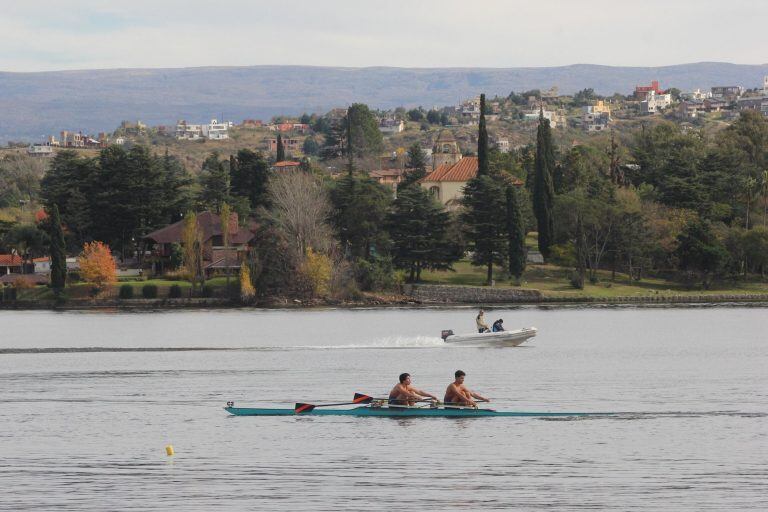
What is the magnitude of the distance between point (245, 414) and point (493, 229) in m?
70.6

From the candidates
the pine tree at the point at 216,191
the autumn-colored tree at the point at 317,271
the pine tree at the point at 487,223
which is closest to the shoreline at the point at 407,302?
the autumn-colored tree at the point at 317,271

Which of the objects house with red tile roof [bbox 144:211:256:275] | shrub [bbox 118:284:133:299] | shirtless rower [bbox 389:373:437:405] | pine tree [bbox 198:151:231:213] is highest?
pine tree [bbox 198:151:231:213]

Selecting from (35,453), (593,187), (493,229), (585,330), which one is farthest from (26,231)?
(35,453)

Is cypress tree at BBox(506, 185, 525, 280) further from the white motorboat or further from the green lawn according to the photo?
the white motorboat

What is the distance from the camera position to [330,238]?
386 feet

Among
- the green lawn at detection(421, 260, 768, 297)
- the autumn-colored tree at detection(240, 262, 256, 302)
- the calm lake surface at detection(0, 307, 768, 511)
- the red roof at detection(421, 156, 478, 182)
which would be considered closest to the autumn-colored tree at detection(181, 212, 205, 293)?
the autumn-colored tree at detection(240, 262, 256, 302)

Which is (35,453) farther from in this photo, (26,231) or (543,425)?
(26,231)

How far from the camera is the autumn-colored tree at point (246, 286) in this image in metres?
113

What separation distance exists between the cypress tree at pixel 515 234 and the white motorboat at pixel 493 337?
42244 mm

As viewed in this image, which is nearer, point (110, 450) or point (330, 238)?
point (110, 450)

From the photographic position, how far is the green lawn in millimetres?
113625

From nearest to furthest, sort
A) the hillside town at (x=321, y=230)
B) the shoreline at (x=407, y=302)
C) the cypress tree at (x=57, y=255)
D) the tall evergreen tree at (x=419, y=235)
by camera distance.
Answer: the shoreline at (x=407, y=302), the tall evergreen tree at (x=419, y=235), the hillside town at (x=321, y=230), the cypress tree at (x=57, y=255)

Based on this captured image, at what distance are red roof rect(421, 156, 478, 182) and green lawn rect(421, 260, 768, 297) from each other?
33781 millimetres

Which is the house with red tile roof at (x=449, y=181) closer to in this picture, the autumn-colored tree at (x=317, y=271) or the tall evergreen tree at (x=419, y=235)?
the tall evergreen tree at (x=419, y=235)
